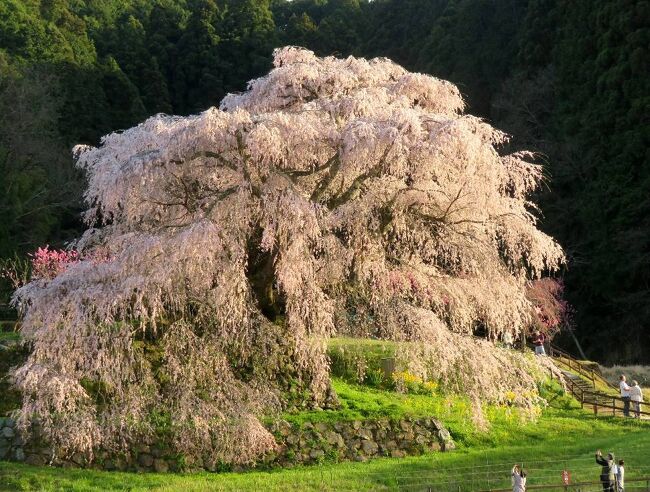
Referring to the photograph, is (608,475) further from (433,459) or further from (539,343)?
(539,343)

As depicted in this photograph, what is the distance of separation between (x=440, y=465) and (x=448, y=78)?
33563mm

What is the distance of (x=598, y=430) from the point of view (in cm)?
1784

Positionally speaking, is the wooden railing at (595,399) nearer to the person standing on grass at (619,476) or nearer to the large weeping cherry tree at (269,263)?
the large weeping cherry tree at (269,263)

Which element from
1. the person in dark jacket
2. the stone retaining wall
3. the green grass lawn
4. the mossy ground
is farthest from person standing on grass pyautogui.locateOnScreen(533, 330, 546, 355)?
the person in dark jacket

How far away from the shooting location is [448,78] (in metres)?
44.5

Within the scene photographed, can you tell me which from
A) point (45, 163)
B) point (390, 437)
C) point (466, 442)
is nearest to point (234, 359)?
point (390, 437)

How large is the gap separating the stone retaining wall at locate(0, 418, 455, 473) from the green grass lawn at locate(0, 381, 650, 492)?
28cm

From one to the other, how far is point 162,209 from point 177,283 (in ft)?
6.82

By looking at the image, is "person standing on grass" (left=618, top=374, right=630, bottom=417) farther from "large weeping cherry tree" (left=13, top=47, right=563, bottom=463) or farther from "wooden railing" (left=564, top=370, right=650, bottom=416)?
"large weeping cherry tree" (left=13, top=47, right=563, bottom=463)

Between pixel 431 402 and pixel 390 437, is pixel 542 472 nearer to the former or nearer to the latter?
pixel 390 437

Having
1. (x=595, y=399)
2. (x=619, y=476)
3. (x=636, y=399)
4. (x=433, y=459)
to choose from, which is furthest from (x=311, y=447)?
(x=636, y=399)

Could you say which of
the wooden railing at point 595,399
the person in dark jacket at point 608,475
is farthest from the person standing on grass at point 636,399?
the person in dark jacket at point 608,475

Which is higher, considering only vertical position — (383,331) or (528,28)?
(528,28)

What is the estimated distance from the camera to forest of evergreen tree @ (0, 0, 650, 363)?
32.5 metres
